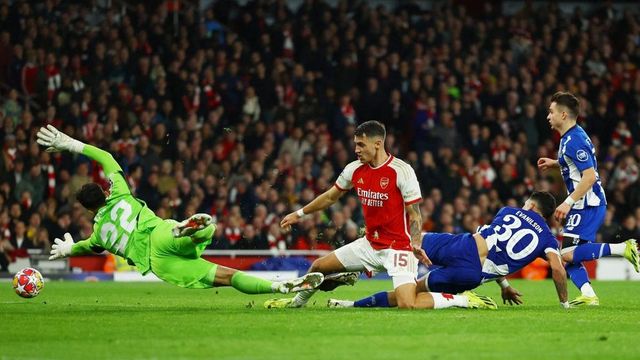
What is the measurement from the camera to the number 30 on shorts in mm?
11977

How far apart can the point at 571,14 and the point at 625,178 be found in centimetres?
666

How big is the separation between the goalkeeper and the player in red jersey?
0.88 metres

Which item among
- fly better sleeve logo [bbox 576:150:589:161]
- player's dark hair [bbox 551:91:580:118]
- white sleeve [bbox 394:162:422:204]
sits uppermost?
player's dark hair [bbox 551:91:580:118]

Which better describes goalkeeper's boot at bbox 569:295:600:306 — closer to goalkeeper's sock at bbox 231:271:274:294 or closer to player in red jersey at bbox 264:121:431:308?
player in red jersey at bbox 264:121:431:308

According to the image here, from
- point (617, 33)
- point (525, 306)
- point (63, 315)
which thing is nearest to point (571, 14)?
point (617, 33)

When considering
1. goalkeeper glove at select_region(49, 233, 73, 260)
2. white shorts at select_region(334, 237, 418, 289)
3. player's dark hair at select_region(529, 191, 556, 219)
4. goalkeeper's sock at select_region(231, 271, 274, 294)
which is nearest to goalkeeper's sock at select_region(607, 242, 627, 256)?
player's dark hair at select_region(529, 191, 556, 219)

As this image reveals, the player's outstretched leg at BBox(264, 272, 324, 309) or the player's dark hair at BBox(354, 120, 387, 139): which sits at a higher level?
the player's dark hair at BBox(354, 120, 387, 139)

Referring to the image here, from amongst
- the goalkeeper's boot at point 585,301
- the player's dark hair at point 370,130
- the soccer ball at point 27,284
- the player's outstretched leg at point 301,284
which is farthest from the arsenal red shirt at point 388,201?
the soccer ball at point 27,284

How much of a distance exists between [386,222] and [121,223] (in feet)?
8.64

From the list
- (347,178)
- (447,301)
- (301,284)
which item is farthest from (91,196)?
(447,301)

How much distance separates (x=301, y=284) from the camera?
1133 centimetres

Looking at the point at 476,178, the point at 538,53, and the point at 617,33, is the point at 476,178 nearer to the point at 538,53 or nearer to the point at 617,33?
the point at 538,53

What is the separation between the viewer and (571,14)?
30578 mm

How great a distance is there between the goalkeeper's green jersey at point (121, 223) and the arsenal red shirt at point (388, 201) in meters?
2.10
